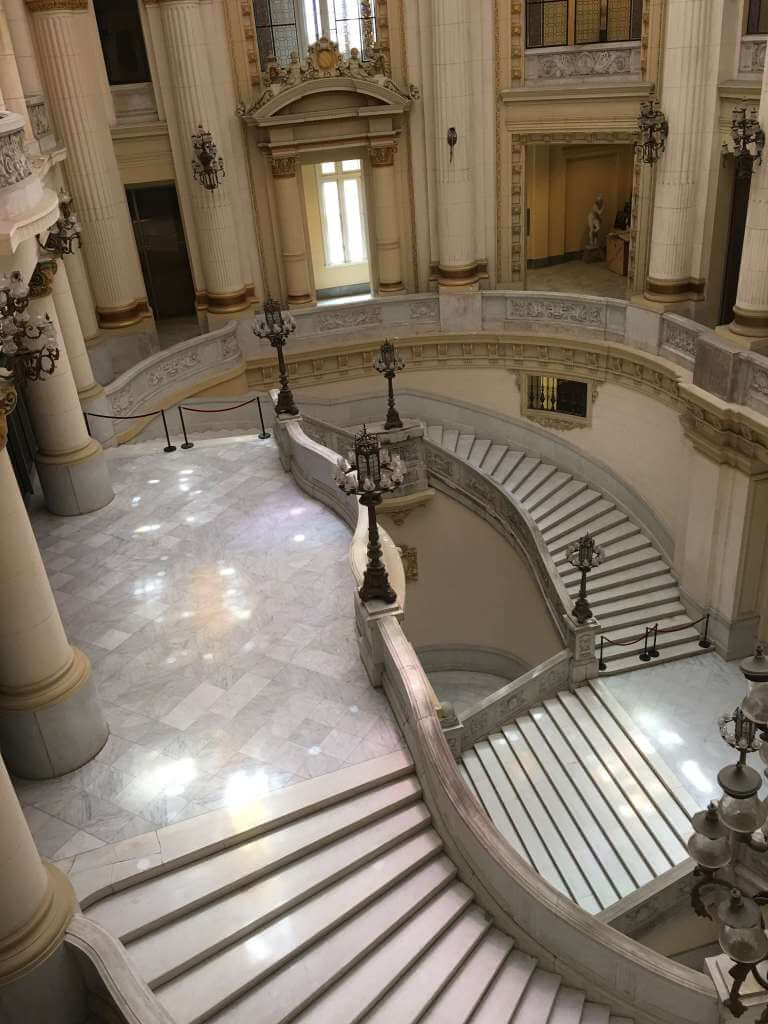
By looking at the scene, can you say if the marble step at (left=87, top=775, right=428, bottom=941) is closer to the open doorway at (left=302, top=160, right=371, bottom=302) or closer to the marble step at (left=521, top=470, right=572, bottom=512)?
the marble step at (left=521, top=470, right=572, bottom=512)

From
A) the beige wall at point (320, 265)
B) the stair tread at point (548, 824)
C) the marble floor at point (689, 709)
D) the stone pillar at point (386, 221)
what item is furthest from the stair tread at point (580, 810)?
the beige wall at point (320, 265)

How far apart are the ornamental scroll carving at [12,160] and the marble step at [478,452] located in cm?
1201

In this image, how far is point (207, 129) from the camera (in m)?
16.6

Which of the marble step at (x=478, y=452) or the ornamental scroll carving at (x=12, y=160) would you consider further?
the marble step at (x=478, y=452)

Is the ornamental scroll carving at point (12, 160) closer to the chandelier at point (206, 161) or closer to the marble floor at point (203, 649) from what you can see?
the marble floor at point (203, 649)

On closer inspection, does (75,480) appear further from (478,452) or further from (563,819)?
(478,452)

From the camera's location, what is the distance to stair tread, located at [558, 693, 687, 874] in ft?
36.7

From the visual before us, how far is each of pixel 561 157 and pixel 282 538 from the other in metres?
13.1

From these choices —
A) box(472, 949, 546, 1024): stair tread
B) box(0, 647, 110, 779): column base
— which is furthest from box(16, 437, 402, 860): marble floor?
box(472, 949, 546, 1024): stair tread

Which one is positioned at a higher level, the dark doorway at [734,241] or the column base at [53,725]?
the dark doorway at [734,241]

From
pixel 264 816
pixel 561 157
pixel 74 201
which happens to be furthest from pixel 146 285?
pixel 264 816

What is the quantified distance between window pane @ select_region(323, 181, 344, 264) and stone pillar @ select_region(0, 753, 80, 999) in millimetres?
16767

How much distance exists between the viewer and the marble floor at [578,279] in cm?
1853

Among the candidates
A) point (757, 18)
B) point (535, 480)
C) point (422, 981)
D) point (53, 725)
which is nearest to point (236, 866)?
point (422, 981)
